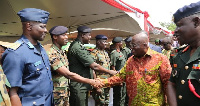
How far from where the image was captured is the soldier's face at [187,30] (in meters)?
1.80

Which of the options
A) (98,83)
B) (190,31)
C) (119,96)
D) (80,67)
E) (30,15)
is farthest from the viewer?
(119,96)

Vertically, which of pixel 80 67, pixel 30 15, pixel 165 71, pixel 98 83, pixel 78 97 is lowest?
pixel 78 97

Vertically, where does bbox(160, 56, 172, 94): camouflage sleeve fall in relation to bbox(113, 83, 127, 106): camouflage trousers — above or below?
above

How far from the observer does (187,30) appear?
182 cm

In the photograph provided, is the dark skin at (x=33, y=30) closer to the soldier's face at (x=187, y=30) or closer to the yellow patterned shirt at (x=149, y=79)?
the yellow patterned shirt at (x=149, y=79)

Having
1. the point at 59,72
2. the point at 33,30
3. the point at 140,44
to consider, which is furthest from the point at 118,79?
the point at 33,30

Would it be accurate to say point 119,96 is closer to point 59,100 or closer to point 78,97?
point 78,97

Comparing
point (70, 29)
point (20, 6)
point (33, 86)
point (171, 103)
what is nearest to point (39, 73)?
point (33, 86)

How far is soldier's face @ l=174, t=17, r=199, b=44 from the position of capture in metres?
1.80

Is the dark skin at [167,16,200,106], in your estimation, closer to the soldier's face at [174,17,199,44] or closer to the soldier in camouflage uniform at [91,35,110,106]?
the soldier's face at [174,17,199,44]

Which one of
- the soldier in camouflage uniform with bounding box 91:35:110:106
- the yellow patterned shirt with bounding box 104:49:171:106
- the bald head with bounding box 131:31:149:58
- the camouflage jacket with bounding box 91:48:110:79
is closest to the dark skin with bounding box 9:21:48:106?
the bald head with bounding box 131:31:149:58

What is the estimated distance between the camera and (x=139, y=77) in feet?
9.04

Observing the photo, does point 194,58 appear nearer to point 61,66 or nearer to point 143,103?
point 143,103

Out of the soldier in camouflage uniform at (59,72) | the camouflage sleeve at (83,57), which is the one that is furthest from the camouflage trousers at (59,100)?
the camouflage sleeve at (83,57)
